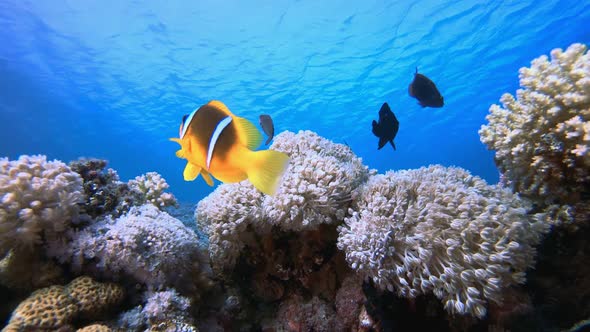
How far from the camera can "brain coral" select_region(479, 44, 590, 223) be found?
2338 millimetres

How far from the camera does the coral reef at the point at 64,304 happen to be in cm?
180

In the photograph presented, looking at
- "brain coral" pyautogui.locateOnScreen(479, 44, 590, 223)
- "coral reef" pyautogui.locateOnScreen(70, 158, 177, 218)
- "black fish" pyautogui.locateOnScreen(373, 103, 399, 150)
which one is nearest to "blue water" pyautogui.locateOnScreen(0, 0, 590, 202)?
"black fish" pyautogui.locateOnScreen(373, 103, 399, 150)

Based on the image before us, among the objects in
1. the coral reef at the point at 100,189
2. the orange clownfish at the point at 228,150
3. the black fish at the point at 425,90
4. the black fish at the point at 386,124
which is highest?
the black fish at the point at 425,90

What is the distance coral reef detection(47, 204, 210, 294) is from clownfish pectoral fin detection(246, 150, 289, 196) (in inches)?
62.5

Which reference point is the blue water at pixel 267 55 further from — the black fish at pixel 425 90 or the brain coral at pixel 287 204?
the brain coral at pixel 287 204

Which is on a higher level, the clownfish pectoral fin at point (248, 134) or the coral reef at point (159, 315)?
the clownfish pectoral fin at point (248, 134)

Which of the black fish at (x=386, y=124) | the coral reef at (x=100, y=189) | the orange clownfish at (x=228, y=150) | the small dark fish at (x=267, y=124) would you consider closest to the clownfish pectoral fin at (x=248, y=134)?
the orange clownfish at (x=228, y=150)

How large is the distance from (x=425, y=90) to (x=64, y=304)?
5.46 m

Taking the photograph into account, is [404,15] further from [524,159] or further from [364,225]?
[364,225]

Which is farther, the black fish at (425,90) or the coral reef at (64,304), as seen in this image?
the black fish at (425,90)

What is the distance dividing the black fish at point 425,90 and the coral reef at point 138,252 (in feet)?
14.6

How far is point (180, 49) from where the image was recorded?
22.8 m

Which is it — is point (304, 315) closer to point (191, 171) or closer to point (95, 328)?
point (95, 328)

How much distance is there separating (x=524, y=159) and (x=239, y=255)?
3187 mm
